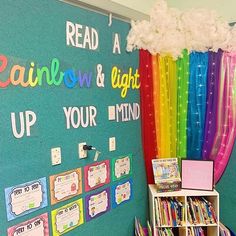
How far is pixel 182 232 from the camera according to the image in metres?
2.17

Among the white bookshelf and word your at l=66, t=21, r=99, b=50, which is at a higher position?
word your at l=66, t=21, r=99, b=50

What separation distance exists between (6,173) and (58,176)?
1.08 ft

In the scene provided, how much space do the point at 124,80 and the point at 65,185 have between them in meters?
0.86

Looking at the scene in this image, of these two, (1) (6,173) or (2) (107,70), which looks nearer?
(1) (6,173)

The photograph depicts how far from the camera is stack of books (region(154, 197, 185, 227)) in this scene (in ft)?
6.82

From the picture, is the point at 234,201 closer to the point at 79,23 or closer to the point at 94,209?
→ the point at 94,209

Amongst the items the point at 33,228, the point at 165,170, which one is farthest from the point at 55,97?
the point at 165,170

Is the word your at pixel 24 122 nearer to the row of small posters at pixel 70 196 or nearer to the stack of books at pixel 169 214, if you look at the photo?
the row of small posters at pixel 70 196

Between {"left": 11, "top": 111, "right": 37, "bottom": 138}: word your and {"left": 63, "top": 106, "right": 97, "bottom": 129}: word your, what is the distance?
0.23 m

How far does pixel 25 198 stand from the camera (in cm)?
142

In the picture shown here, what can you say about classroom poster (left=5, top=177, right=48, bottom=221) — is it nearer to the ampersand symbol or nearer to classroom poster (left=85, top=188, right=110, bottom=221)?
classroom poster (left=85, top=188, right=110, bottom=221)

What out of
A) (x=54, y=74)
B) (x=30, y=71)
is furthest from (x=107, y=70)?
(x=30, y=71)

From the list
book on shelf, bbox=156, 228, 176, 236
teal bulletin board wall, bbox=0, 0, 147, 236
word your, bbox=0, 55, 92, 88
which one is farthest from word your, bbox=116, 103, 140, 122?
book on shelf, bbox=156, 228, 176, 236

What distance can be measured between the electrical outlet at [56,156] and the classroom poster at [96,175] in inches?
→ 9.2
